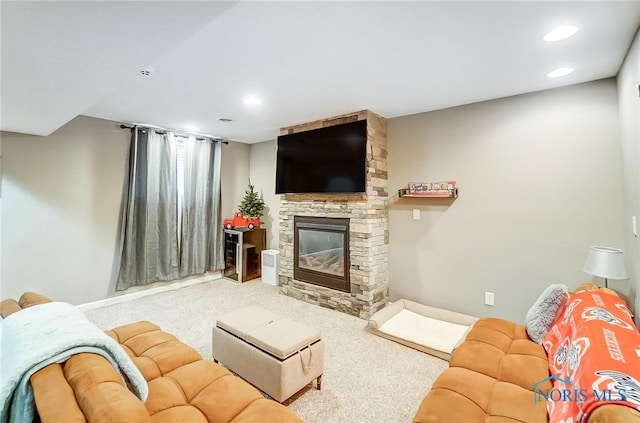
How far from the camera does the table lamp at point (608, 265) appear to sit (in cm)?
202

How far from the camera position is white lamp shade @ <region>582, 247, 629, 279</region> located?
202 centimetres

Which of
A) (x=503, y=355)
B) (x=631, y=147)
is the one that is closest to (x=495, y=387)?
(x=503, y=355)

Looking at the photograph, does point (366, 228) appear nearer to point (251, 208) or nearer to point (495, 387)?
point (495, 387)

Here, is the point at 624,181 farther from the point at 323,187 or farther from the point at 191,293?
the point at 191,293

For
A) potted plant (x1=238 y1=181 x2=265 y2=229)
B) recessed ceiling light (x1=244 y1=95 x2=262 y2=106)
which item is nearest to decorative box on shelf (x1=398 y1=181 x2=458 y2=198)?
recessed ceiling light (x1=244 y1=95 x2=262 y2=106)

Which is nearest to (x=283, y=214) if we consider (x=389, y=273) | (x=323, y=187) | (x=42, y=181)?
(x=323, y=187)

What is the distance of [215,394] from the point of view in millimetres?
1422

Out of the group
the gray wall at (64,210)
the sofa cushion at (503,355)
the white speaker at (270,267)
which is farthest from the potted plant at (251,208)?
the sofa cushion at (503,355)

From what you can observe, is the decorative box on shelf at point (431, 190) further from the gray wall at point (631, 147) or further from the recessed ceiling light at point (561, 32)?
the recessed ceiling light at point (561, 32)

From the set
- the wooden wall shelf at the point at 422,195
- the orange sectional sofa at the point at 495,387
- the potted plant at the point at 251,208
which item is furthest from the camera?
the potted plant at the point at 251,208

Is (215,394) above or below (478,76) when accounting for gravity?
below

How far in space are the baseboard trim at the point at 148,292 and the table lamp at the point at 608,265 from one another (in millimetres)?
4842

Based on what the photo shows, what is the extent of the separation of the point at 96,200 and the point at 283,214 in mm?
2447

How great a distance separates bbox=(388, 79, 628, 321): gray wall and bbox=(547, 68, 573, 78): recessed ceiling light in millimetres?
321
